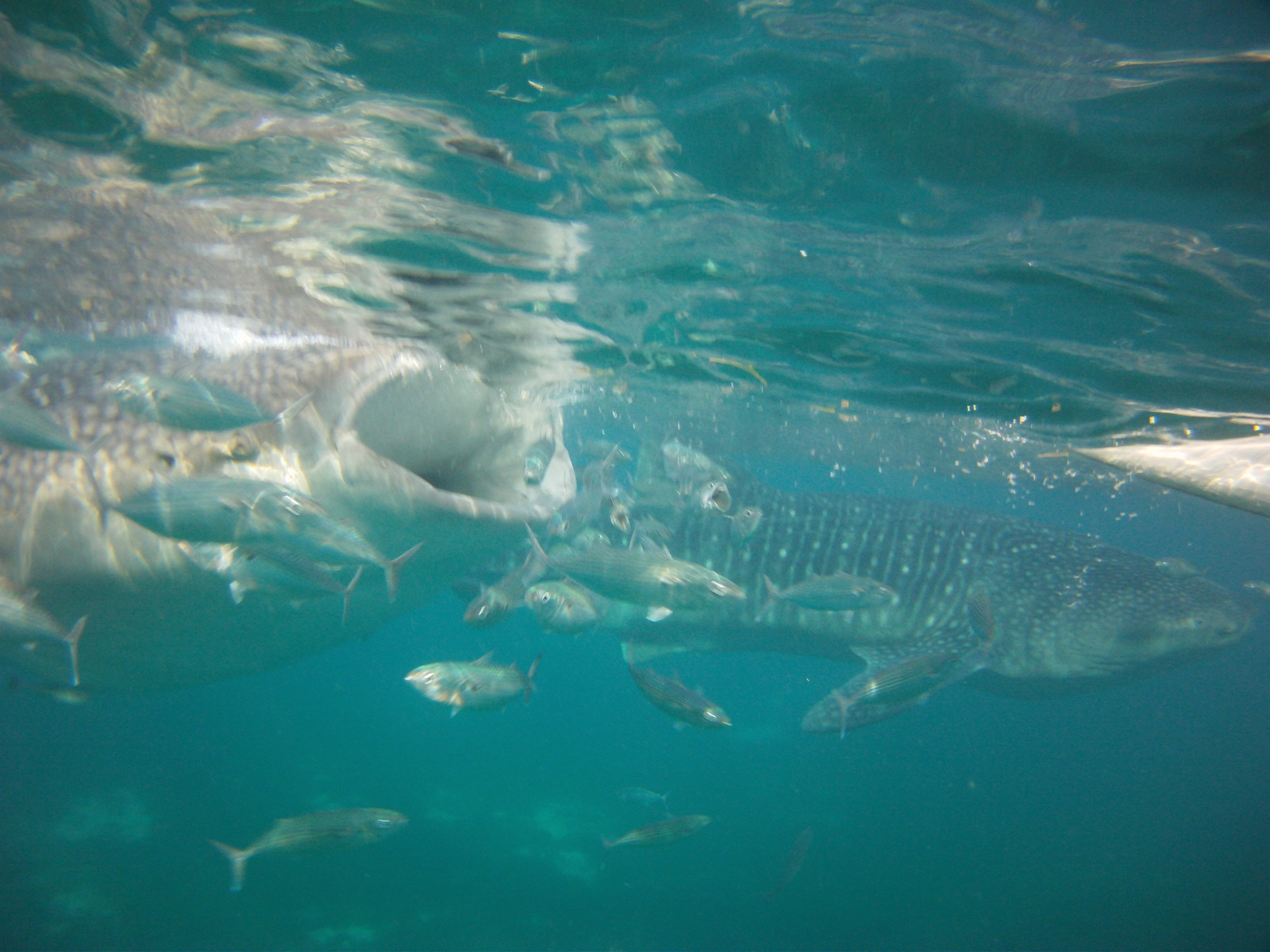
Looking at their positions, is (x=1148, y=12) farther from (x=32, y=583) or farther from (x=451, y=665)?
(x=451, y=665)

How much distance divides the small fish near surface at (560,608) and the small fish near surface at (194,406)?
2.80 meters

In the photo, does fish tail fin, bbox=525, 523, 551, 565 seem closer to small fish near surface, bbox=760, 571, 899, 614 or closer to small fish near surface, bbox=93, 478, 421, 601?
small fish near surface, bbox=93, 478, 421, 601

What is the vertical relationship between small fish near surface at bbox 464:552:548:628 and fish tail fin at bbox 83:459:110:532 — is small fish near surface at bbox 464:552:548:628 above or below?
below

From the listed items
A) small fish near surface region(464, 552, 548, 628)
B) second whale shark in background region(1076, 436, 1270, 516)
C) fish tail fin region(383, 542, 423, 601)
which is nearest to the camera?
fish tail fin region(383, 542, 423, 601)

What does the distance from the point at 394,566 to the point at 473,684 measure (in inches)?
114

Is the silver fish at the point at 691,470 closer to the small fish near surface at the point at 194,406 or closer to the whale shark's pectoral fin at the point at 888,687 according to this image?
the whale shark's pectoral fin at the point at 888,687

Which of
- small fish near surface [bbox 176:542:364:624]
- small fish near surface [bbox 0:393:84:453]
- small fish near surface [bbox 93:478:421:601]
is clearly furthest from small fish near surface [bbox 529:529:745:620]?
small fish near surface [bbox 0:393:84:453]

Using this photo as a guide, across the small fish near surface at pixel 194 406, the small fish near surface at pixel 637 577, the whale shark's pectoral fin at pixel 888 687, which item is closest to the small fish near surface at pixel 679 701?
the small fish near surface at pixel 637 577

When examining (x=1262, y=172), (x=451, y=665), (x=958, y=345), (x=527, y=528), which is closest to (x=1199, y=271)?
(x=1262, y=172)

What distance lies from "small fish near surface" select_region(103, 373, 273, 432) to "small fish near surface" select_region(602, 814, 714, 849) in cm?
535

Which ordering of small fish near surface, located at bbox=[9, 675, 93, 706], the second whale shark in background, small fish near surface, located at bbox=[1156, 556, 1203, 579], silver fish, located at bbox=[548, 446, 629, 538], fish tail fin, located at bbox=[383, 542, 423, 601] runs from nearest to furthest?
1. fish tail fin, located at bbox=[383, 542, 423, 601]
2. small fish near surface, located at bbox=[9, 675, 93, 706]
3. the second whale shark in background
4. silver fish, located at bbox=[548, 446, 629, 538]
5. small fish near surface, located at bbox=[1156, 556, 1203, 579]

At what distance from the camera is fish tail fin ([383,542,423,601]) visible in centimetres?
291

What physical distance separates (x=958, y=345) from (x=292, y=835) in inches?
401

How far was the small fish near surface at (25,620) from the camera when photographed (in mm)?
2621
